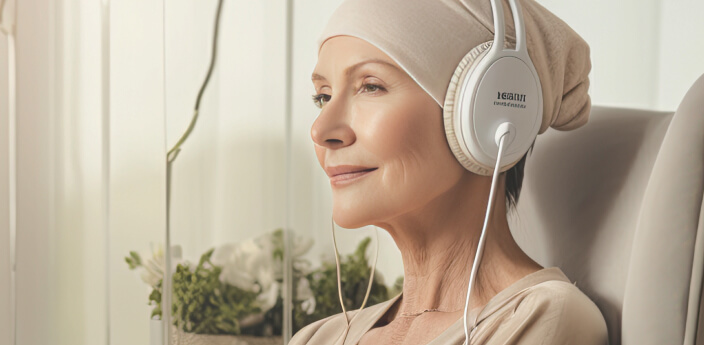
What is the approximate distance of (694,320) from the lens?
2.23 feet

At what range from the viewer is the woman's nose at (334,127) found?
2.54 feet

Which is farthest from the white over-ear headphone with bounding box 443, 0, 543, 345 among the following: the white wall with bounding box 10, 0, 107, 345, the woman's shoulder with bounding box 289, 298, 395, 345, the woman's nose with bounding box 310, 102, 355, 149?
the white wall with bounding box 10, 0, 107, 345

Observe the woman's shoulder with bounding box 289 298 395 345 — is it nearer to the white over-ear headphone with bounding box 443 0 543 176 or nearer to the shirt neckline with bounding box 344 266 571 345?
the shirt neckline with bounding box 344 266 571 345

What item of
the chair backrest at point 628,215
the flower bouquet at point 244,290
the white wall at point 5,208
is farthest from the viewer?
the white wall at point 5,208

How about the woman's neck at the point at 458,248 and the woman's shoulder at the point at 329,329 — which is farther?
the woman's shoulder at the point at 329,329

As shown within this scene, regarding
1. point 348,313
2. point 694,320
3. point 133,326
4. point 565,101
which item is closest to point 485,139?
point 565,101

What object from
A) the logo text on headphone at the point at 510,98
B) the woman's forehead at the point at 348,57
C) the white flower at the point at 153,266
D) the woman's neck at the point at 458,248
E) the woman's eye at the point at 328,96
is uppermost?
the woman's forehead at the point at 348,57

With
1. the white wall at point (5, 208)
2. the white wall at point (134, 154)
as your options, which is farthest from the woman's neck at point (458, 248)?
the white wall at point (5, 208)

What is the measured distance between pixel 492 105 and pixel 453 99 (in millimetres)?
39

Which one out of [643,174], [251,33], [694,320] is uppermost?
[251,33]

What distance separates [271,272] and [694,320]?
70cm

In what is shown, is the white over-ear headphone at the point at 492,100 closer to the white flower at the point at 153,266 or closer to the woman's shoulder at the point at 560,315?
the woman's shoulder at the point at 560,315

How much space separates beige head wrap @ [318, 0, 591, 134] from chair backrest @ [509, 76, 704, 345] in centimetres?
9

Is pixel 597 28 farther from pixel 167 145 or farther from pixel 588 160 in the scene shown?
pixel 167 145
